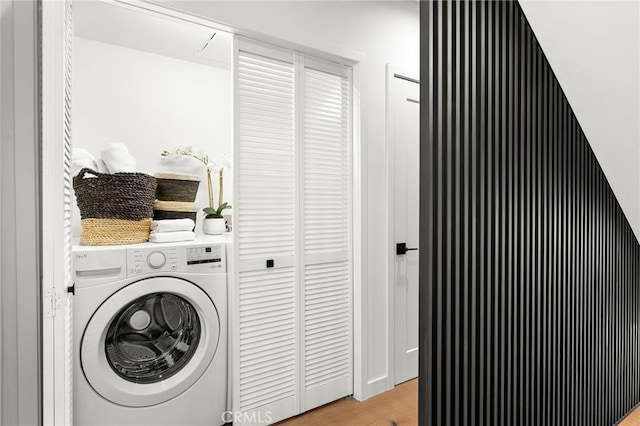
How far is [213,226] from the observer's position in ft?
7.49

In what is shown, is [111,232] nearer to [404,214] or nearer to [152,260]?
[152,260]

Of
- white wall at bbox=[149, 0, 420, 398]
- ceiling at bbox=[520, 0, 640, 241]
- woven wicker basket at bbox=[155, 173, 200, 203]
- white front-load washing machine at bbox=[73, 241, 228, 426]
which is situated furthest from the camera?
white wall at bbox=[149, 0, 420, 398]

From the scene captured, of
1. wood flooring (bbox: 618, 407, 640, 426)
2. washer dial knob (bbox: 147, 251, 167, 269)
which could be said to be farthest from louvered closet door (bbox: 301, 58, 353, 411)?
wood flooring (bbox: 618, 407, 640, 426)

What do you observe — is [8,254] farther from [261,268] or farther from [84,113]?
[84,113]

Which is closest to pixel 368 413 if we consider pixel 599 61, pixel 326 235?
pixel 326 235

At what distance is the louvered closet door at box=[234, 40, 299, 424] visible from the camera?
1965 mm

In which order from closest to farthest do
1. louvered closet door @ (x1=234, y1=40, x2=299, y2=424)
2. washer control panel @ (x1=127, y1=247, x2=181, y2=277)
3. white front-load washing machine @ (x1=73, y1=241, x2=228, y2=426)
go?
white front-load washing machine @ (x1=73, y1=241, x2=228, y2=426) < washer control panel @ (x1=127, y1=247, x2=181, y2=277) < louvered closet door @ (x1=234, y1=40, x2=299, y2=424)

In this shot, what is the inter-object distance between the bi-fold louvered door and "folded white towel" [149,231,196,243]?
27cm

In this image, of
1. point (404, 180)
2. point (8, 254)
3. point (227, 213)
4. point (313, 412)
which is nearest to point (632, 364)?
point (404, 180)

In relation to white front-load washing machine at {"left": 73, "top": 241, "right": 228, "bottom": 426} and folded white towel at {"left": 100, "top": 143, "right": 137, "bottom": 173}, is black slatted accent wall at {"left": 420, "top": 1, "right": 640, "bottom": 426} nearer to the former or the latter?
white front-load washing machine at {"left": 73, "top": 241, "right": 228, "bottom": 426}

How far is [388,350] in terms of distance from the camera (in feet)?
8.11

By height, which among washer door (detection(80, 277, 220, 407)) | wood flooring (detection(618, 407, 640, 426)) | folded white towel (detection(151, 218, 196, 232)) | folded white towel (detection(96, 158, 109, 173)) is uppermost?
folded white towel (detection(96, 158, 109, 173))

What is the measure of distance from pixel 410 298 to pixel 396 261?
0.31 metres

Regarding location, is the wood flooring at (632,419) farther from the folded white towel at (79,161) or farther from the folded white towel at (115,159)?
the folded white towel at (79,161)
